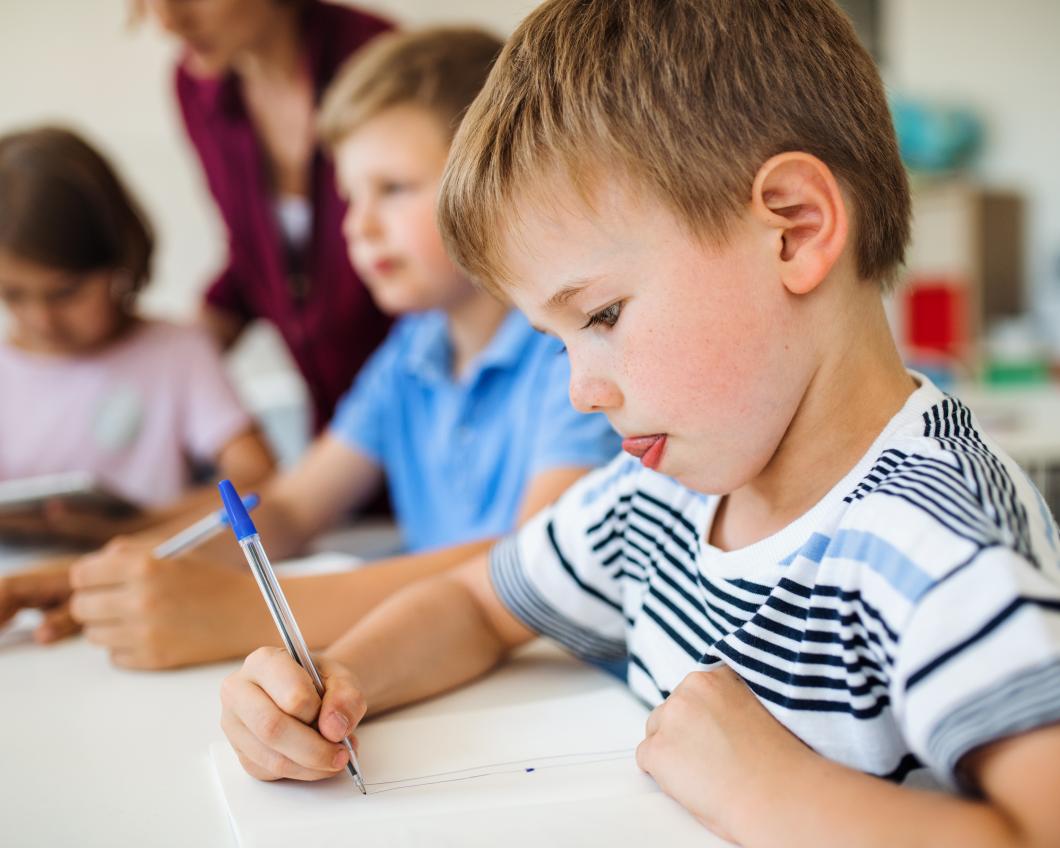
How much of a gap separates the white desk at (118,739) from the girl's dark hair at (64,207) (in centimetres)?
71

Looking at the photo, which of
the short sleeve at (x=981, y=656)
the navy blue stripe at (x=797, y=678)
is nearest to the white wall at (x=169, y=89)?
the navy blue stripe at (x=797, y=678)

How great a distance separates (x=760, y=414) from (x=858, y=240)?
111mm

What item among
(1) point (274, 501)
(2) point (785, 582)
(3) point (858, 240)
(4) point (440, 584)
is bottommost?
(1) point (274, 501)

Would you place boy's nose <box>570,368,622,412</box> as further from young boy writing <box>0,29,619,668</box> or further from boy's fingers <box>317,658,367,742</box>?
young boy writing <box>0,29,619,668</box>

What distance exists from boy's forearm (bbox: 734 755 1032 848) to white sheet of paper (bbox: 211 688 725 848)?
32 mm

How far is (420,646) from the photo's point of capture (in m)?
0.70

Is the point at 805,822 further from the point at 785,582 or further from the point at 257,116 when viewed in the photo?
the point at 257,116

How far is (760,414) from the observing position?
1.82ft

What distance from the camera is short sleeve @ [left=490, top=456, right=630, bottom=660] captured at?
0.73m

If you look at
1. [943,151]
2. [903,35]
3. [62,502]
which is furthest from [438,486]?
[903,35]

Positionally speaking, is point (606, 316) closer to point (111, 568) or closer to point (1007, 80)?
point (111, 568)

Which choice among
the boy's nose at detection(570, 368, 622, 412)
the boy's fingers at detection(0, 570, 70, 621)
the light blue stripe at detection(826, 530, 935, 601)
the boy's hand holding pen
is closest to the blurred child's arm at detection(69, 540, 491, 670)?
the boy's fingers at detection(0, 570, 70, 621)

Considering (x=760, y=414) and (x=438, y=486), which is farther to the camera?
(x=438, y=486)

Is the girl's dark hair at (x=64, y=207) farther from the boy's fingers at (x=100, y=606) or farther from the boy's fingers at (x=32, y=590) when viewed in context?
the boy's fingers at (x=100, y=606)
